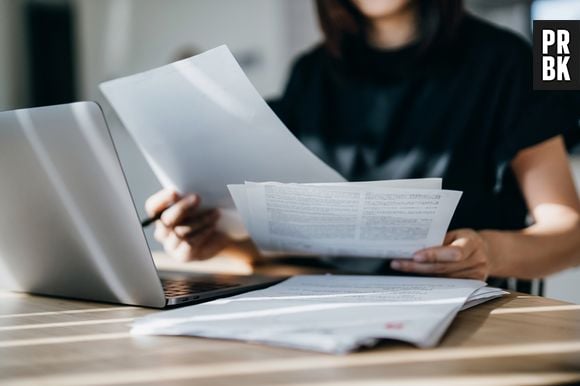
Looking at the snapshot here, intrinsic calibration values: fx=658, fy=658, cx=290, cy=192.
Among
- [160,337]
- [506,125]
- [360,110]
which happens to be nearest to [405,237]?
[160,337]

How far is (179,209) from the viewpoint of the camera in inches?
38.5

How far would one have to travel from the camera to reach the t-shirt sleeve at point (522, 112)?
1088 mm

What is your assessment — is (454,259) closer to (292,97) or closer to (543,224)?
(543,224)

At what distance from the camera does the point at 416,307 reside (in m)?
0.60

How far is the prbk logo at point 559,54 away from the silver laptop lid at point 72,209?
753 millimetres

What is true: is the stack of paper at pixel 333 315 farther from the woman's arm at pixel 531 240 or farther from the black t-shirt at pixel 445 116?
the black t-shirt at pixel 445 116

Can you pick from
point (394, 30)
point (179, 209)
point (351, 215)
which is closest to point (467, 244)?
point (351, 215)

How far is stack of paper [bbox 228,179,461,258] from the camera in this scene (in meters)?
0.73

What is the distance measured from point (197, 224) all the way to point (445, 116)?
1.76 feet

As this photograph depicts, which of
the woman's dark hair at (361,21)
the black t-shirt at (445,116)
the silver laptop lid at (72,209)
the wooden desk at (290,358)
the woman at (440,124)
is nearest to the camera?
the wooden desk at (290,358)

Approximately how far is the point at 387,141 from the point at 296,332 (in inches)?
32.4

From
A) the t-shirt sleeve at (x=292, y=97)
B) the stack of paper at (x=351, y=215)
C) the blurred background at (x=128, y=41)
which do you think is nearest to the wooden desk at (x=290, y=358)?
the stack of paper at (x=351, y=215)

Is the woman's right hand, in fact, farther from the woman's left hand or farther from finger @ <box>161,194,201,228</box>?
the woman's left hand

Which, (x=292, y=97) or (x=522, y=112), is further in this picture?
(x=292, y=97)
